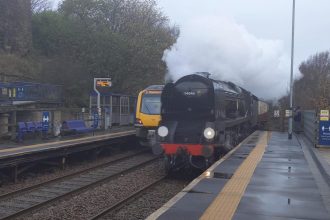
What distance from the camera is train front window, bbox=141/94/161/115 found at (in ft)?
65.1

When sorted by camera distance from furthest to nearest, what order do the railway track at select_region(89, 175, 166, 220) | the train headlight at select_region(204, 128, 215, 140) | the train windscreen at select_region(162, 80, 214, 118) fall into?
the train windscreen at select_region(162, 80, 214, 118) → the train headlight at select_region(204, 128, 215, 140) → the railway track at select_region(89, 175, 166, 220)

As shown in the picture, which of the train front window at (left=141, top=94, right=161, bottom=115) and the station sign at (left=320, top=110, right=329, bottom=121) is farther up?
the train front window at (left=141, top=94, right=161, bottom=115)

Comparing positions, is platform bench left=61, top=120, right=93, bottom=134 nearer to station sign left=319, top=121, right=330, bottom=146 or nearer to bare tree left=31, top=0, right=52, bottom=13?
station sign left=319, top=121, right=330, bottom=146

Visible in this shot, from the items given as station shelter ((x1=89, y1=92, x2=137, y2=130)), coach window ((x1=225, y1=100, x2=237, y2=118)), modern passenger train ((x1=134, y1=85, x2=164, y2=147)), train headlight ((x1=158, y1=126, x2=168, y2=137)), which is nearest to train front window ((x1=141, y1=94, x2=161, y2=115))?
modern passenger train ((x1=134, y1=85, x2=164, y2=147))

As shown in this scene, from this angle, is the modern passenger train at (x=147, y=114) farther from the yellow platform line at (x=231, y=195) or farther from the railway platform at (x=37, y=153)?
the yellow platform line at (x=231, y=195)

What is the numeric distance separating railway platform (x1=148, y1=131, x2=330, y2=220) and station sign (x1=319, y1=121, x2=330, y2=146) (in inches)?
209

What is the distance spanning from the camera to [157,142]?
553 inches

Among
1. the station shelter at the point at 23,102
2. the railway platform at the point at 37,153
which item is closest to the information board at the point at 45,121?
the station shelter at the point at 23,102

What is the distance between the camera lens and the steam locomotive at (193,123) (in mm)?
13594

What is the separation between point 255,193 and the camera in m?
9.04

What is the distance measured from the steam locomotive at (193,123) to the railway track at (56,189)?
6.59 ft

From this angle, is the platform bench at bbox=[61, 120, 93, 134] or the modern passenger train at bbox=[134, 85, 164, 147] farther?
the platform bench at bbox=[61, 120, 93, 134]

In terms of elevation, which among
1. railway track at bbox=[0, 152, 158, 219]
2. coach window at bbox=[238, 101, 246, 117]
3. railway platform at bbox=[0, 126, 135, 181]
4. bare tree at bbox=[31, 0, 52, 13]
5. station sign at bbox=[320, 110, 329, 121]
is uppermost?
bare tree at bbox=[31, 0, 52, 13]

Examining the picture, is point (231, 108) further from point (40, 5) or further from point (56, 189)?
point (40, 5)
